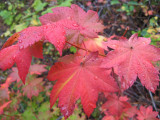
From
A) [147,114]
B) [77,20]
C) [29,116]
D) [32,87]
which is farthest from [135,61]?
[29,116]

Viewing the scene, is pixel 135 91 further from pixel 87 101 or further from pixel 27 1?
pixel 27 1

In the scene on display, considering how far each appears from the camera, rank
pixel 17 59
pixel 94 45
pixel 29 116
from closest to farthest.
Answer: pixel 17 59 < pixel 94 45 < pixel 29 116

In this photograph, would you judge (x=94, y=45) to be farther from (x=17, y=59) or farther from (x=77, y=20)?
(x=17, y=59)

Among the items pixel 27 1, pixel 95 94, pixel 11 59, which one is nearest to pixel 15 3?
pixel 27 1

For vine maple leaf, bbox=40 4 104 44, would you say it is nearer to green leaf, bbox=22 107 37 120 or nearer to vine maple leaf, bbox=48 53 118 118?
vine maple leaf, bbox=48 53 118 118

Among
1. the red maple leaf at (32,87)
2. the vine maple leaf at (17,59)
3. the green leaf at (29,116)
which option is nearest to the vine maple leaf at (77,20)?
the vine maple leaf at (17,59)
